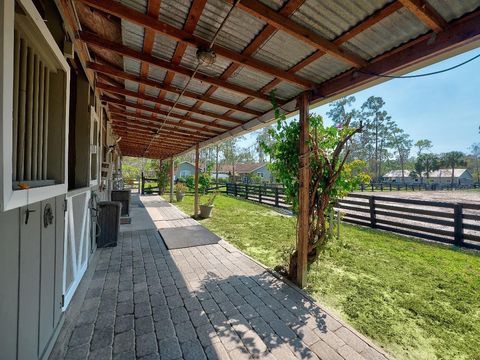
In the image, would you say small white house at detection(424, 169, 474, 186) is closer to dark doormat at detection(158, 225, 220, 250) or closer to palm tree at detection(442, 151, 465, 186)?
palm tree at detection(442, 151, 465, 186)

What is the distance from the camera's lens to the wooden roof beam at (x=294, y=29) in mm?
1554

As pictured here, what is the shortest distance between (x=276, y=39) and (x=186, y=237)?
13.7 ft

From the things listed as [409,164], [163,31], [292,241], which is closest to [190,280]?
[292,241]

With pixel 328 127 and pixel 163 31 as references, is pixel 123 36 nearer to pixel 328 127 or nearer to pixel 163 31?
pixel 163 31

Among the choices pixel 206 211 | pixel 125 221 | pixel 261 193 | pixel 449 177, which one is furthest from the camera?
pixel 449 177

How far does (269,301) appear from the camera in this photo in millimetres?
2533

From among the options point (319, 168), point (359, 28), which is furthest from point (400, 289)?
point (359, 28)

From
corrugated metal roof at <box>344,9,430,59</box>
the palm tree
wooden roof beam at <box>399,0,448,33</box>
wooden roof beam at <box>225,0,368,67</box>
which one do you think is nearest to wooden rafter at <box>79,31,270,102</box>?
wooden roof beam at <box>225,0,368,67</box>

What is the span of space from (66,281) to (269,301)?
7.08 feet

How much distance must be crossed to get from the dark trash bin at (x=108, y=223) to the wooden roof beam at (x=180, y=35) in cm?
321

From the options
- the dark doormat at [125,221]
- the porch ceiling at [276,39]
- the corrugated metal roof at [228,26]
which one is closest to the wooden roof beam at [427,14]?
the porch ceiling at [276,39]

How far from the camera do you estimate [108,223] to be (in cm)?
415

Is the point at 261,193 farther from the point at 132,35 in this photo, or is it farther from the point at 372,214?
the point at 132,35

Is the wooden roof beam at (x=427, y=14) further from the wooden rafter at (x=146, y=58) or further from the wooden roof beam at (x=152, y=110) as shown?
the wooden roof beam at (x=152, y=110)
